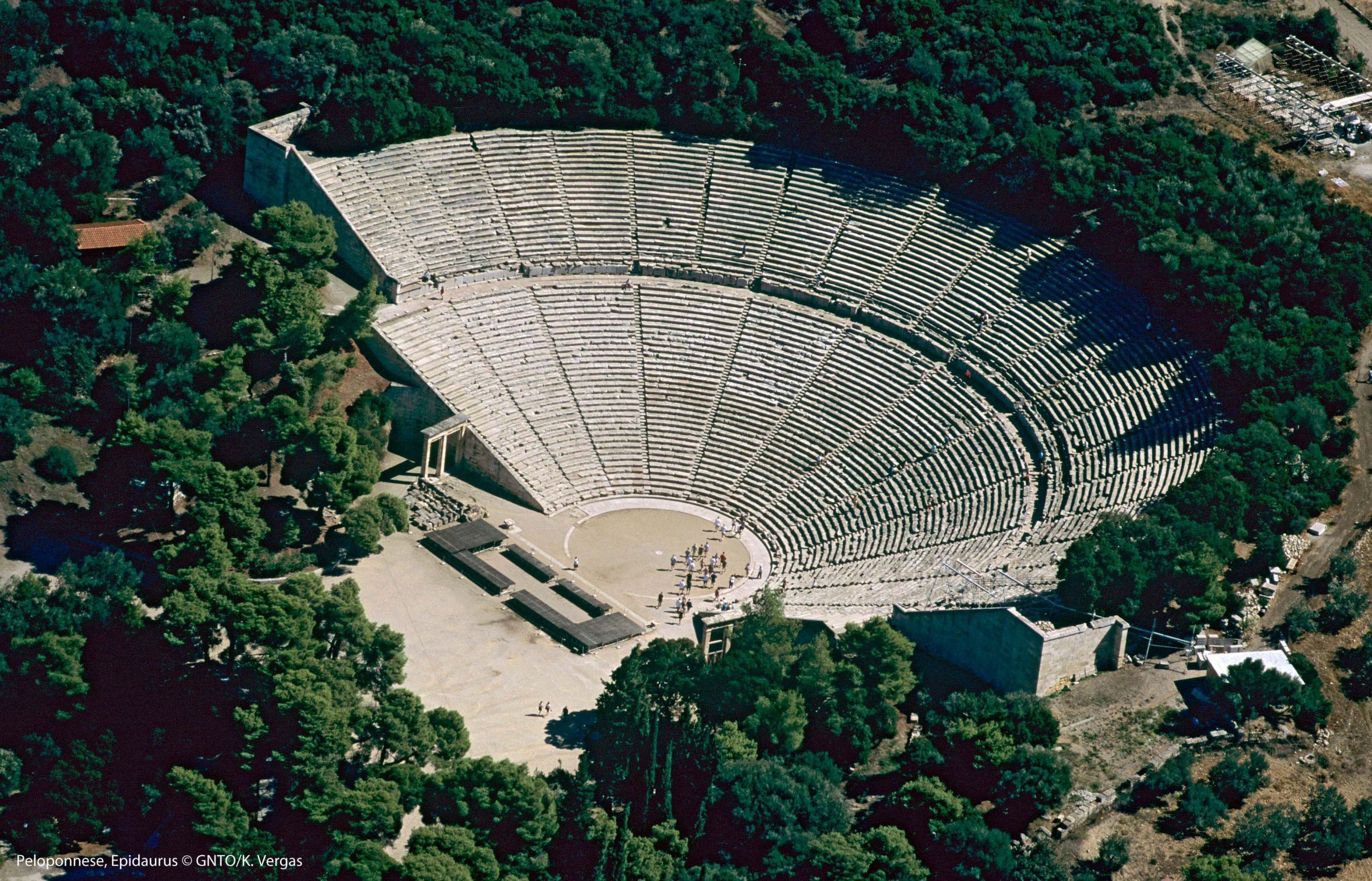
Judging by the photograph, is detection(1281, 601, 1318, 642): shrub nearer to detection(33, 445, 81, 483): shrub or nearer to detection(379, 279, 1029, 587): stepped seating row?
detection(379, 279, 1029, 587): stepped seating row

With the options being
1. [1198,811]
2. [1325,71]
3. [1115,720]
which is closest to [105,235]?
[1115,720]

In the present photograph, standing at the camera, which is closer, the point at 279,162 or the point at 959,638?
the point at 959,638

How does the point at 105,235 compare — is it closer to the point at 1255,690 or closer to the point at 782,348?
the point at 782,348

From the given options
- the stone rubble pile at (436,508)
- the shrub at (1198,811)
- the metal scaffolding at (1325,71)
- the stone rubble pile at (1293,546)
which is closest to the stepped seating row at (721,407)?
the stone rubble pile at (436,508)

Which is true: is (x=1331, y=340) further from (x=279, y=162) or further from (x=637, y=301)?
(x=279, y=162)

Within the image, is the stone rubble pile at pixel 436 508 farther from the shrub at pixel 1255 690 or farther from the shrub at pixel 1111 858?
the shrub at pixel 1255 690

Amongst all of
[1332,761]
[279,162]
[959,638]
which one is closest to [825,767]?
[959,638]
